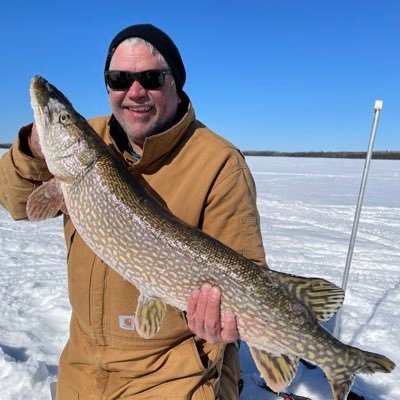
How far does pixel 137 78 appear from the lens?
2.24 metres

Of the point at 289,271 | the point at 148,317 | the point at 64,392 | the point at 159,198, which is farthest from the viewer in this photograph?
the point at 289,271

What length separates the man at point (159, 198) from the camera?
7.28 feet

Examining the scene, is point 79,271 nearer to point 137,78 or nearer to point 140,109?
point 140,109

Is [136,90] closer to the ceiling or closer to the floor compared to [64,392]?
→ closer to the ceiling

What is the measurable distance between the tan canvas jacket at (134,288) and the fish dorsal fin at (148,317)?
165mm

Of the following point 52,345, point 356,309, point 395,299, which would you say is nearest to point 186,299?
point 52,345

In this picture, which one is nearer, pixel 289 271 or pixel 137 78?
pixel 137 78

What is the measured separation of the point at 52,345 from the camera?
324cm

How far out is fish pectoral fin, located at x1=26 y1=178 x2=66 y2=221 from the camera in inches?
85.3

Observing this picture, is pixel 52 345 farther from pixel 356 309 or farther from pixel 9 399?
pixel 356 309

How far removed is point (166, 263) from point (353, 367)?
1.00m

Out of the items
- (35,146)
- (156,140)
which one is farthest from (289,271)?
(35,146)

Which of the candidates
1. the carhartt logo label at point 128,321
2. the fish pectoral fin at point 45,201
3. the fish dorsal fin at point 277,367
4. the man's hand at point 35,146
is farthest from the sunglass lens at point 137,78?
the fish dorsal fin at point 277,367

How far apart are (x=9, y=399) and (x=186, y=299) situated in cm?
138
